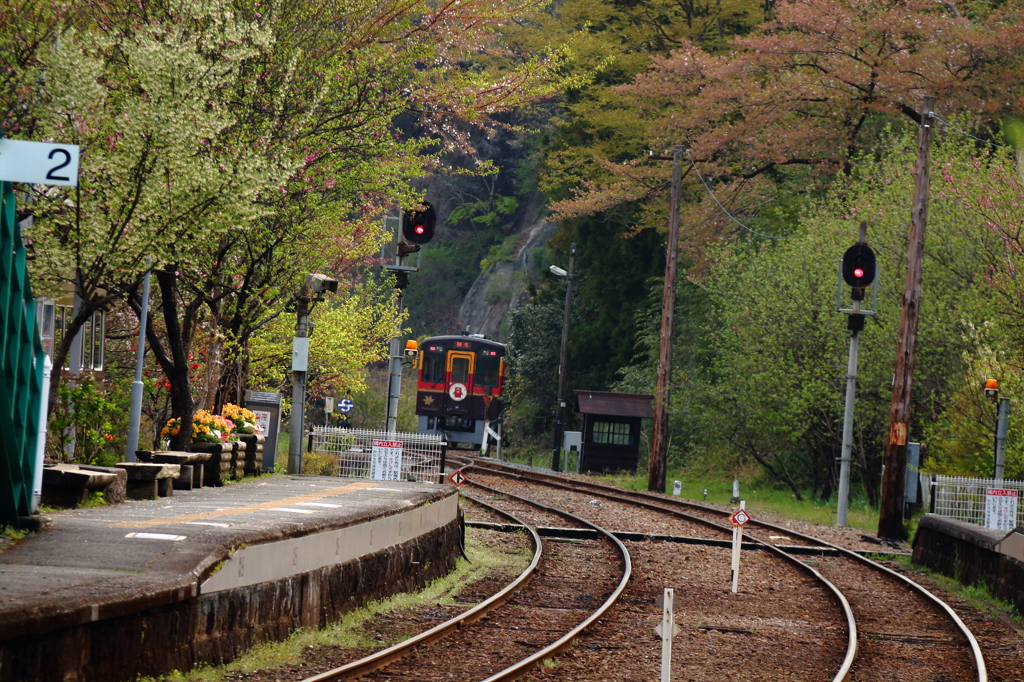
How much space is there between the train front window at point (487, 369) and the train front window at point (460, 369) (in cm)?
43

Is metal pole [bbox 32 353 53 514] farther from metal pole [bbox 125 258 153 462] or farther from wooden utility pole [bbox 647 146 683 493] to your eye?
wooden utility pole [bbox 647 146 683 493]

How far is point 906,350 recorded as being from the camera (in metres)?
21.9

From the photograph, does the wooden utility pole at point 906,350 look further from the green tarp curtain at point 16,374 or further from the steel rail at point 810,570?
the green tarp curtain at point 16,374

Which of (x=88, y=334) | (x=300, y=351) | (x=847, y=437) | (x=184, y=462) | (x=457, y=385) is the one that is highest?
(x=88, y=334)

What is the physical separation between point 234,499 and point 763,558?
8093 millimetres

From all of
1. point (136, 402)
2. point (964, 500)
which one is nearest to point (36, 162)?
point (136, 402)

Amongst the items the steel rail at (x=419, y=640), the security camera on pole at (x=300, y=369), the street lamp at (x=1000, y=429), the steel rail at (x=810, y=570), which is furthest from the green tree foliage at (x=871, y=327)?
the steel rail at (x=419, y=640)

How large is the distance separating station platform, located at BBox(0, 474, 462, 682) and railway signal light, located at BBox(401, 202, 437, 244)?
539cm

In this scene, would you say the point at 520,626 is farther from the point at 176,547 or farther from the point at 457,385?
the point at 457,385

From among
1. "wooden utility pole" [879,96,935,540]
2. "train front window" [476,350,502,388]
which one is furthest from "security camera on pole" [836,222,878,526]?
"train front window" [476,350,502,388]

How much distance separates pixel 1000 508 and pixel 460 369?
97.0 ft

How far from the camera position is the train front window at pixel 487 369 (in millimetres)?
47375

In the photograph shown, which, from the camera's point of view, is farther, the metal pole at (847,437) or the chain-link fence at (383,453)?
the metal pole at (847,437)

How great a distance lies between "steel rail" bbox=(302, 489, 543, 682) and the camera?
8.38 metres
